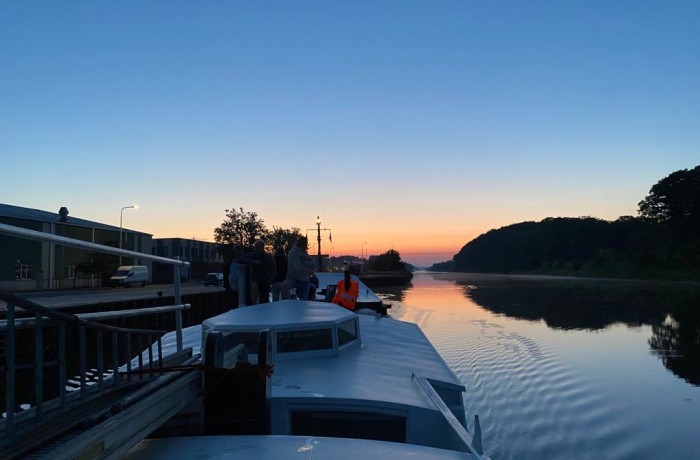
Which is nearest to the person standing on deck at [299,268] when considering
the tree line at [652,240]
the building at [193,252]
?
the building at [193,252]

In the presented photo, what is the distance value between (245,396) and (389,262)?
3989 inches

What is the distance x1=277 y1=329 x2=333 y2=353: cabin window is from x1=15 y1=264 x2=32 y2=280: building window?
142 inches

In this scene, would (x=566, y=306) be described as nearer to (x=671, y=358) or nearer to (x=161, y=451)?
(x=671, y=358)

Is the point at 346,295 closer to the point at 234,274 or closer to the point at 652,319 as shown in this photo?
the point at 234,274

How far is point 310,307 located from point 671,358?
48.9 feet

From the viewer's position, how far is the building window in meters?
3.67

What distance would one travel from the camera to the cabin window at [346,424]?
17.0ft

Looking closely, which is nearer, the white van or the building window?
the building window

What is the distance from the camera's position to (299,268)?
36.7 feet

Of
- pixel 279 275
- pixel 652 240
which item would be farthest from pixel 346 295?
pixel 652 240

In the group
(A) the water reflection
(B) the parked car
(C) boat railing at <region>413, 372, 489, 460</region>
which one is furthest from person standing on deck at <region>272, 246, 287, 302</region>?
(B) the parked car

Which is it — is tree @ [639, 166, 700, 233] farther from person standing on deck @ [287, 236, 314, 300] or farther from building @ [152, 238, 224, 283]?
person standing on deck @ [287, 236, 314, 300]

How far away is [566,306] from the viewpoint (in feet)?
120

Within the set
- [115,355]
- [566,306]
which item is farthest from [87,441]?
[566,306]
